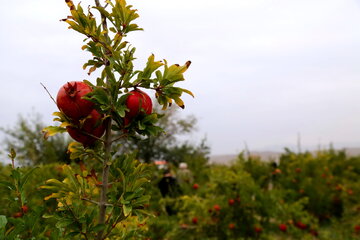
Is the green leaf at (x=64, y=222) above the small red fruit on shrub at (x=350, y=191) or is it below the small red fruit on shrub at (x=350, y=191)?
above

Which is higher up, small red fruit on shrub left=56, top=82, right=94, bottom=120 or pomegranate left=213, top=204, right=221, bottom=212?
small red fruit on shrub left=56, top=82, right=94, bottom=120

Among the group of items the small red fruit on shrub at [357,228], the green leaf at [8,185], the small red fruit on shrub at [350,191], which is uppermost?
the green leaf at [8,185]

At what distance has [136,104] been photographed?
114 cm

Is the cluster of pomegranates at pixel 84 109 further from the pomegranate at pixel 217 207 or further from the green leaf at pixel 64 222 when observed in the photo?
the pomegranate at pixel 217 207

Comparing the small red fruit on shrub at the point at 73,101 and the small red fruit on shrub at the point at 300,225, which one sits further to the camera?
the small red fruit on shrub at the point at 300,225

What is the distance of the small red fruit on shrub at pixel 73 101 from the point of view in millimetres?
1111

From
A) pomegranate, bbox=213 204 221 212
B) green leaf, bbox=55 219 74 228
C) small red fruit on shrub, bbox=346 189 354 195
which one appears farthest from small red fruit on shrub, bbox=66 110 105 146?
small red fruit on shrub, bbox=346 189 354 195

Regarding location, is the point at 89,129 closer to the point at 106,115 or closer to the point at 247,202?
the point at 106,115

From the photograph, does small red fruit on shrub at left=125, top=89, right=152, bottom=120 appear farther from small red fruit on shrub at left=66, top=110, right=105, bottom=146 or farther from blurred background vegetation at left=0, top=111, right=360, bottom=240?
blurred background vegetation at left=0, top=111, right=360, bottom=240

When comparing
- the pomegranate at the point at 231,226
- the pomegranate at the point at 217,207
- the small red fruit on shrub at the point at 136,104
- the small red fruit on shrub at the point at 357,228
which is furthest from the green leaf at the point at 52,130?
the small red fruit on shrub at the point at 357,228

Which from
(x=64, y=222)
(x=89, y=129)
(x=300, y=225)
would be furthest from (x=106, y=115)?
(x=300, y=225)

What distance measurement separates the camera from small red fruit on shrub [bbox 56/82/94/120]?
3.65ft

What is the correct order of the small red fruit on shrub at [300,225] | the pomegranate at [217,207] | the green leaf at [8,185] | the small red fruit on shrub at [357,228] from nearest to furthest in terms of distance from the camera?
the green leaf at [8,185] < the pomegranate at [217,207] < the small red fruit on shrub at [300,225] < the small red fruit on shrub at [357,228]

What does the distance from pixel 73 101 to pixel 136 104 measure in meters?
0.20
